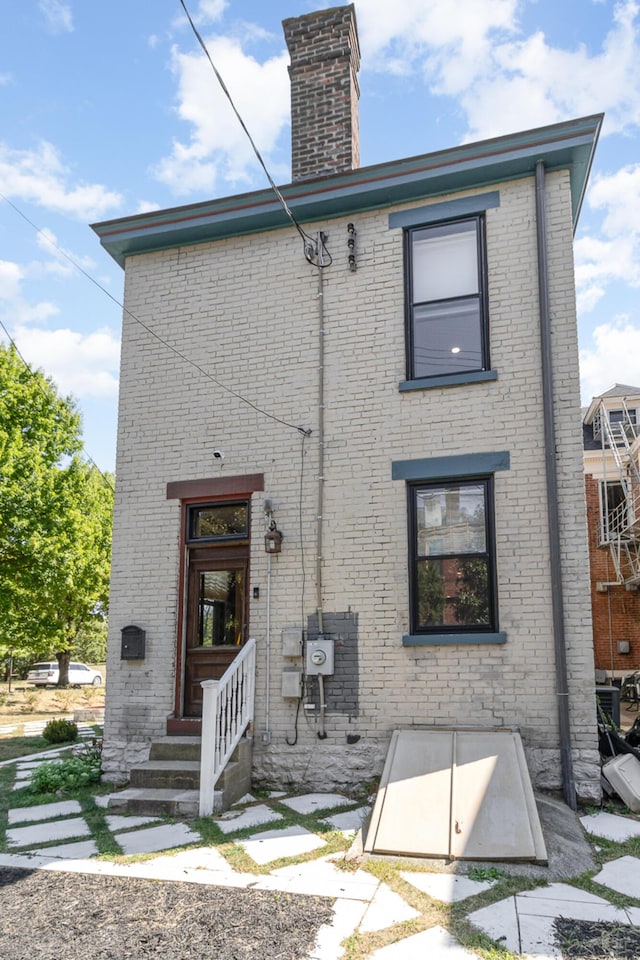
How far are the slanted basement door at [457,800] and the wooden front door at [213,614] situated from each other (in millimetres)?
2305

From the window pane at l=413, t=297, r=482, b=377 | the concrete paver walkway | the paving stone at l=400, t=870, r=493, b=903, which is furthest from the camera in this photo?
the window pane at l=413, t=297, r=482, b=377

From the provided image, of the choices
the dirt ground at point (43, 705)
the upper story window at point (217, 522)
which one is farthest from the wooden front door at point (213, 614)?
the dirt ground at point (43, 705)

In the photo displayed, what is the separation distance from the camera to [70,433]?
1723 cm

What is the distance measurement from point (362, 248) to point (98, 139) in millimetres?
2914

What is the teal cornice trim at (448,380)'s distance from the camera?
722 cm

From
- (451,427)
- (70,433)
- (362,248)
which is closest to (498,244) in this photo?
(362,248)

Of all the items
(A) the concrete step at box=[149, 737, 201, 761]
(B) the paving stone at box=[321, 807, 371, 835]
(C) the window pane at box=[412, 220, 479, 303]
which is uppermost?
(C) the window pane at box=[412, 220, 479, 303]

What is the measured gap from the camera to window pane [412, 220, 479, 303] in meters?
7.64

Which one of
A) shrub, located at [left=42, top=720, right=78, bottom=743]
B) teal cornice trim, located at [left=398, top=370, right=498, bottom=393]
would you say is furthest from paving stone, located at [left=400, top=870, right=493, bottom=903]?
shrub, located at [left=42, top=720, right=78, bottom=743]

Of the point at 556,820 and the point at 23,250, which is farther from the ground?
the point at 23,250

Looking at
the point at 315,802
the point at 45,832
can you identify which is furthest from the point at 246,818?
the point at 45,832

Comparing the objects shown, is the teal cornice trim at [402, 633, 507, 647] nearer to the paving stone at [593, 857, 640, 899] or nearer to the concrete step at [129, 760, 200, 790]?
the paving stone at [593, 857, 640, 899]

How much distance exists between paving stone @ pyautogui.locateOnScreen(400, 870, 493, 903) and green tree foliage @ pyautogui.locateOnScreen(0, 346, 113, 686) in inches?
464

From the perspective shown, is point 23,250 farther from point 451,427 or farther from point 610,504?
point 610,504
